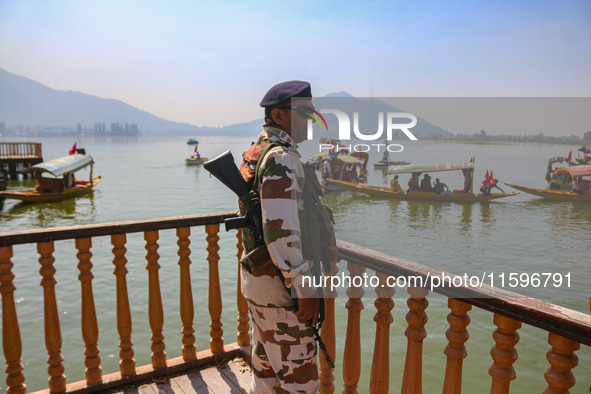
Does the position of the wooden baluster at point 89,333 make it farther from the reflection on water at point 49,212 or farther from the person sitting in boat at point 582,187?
the person sitting in boat at point 582,187

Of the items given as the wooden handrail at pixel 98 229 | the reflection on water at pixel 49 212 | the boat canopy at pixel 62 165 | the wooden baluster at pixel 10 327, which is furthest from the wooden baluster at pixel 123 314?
the boat canopy at pixel 62 165

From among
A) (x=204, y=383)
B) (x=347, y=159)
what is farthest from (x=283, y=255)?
(x=347, y=159)

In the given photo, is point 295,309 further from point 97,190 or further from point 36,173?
point 97,190

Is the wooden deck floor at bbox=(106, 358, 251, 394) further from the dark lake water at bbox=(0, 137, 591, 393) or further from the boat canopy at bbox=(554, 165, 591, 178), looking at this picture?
the boat canopy at bbox=(554, 165, 591, 178)

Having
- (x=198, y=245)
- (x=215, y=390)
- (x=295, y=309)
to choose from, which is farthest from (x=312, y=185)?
(x=198, y=245)

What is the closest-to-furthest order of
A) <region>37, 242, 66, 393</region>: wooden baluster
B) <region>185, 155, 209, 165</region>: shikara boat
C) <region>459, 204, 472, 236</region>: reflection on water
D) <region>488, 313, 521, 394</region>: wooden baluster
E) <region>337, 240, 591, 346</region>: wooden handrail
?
<region>337, 240, 591, 346</region>: wooden handrail, <region>488, 313, 521, 394</region>: wooden baluster, <region>37, 242, 66, 393</region>: wooden baluster, <region>459, 204, 472, 236</region>: reflection on water, <region>185, 155, 209, 165</region>: shikara boat

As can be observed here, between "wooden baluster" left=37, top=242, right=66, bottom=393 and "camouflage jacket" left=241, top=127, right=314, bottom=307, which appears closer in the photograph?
"camouflage jacket" left=241, top=127, right=314, bottom=307

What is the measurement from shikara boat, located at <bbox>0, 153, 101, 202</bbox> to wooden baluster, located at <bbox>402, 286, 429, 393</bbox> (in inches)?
1145

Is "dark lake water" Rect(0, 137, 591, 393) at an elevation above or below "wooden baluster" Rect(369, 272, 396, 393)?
below

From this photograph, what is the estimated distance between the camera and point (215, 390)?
304 centimetres

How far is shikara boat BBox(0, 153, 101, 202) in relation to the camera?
26875mm

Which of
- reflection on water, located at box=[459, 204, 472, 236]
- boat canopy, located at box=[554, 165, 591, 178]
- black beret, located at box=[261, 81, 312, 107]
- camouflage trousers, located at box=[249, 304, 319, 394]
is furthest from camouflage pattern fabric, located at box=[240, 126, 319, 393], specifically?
boat canopy, located at box=[554, 165, 591, 178]

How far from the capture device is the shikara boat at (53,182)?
2688 centimetres

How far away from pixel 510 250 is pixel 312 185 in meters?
24.3
